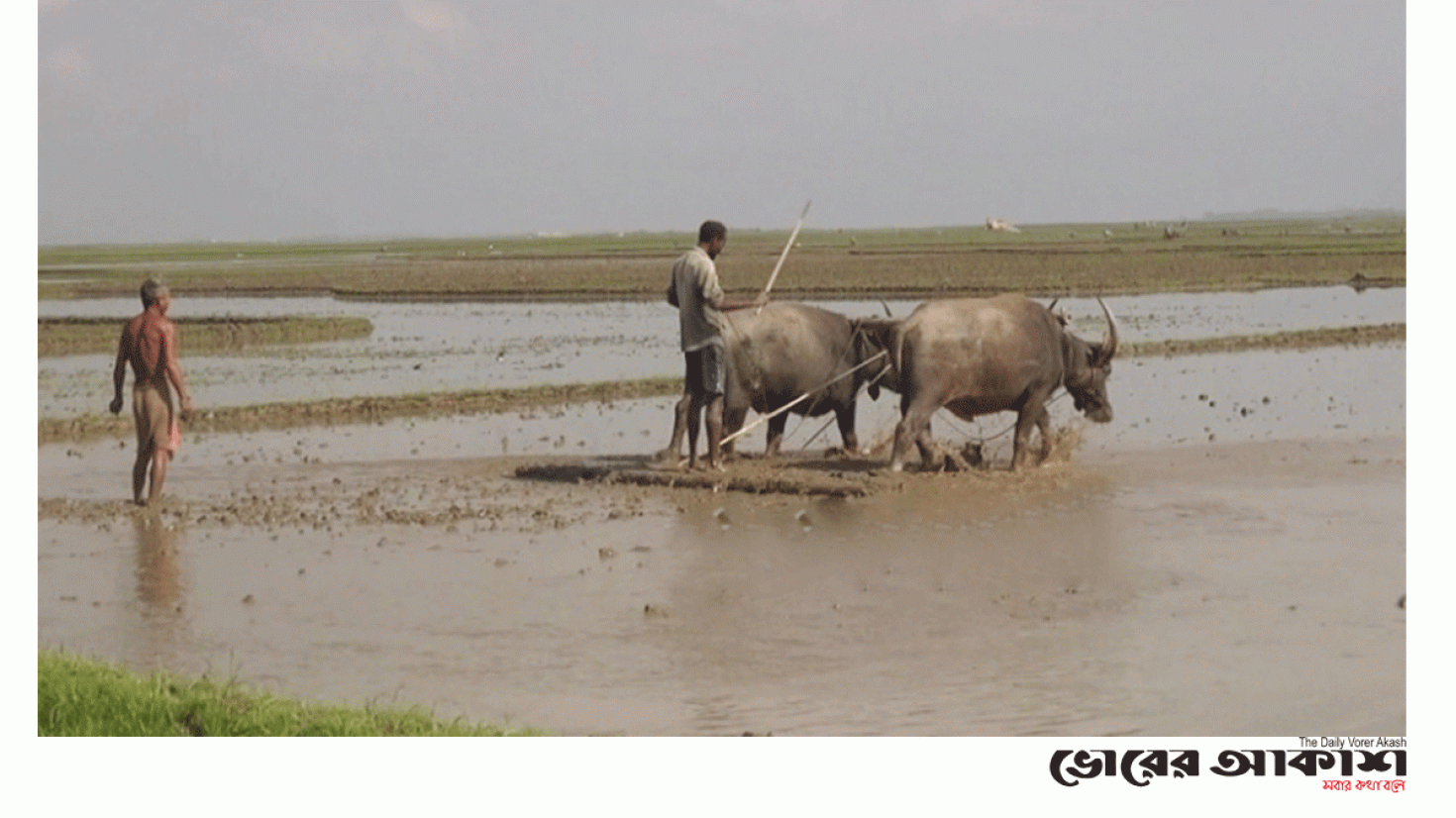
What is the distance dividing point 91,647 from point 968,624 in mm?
3757

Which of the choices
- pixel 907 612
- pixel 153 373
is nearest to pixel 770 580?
pixel 907 612

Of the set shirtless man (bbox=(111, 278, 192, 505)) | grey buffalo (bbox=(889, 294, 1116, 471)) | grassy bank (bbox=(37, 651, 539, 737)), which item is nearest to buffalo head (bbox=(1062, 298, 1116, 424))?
grey buffalo (bbox=(889, 294, 1116, 471))

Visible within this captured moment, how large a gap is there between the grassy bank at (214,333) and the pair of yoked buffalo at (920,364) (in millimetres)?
11957

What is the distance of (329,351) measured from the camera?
22125 mm

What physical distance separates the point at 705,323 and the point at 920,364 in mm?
1486

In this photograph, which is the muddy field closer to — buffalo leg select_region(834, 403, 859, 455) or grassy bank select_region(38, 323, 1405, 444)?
grassy bank select_region(38, 323, 1405, 444)

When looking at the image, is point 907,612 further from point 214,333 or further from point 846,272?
point 846,272

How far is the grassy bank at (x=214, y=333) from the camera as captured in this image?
2261 centimetres

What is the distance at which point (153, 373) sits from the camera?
1071 centimetres

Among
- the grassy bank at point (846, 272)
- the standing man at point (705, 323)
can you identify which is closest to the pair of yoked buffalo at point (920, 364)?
the standing man at point (705, 323)

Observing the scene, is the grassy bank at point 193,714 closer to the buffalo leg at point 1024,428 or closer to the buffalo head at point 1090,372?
the buffalo leg at point 1024,428

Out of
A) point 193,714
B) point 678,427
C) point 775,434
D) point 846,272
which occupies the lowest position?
point 193,714
